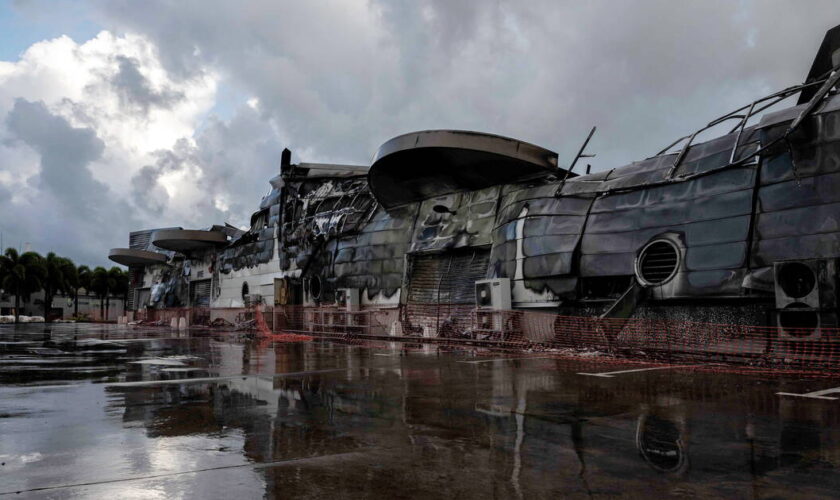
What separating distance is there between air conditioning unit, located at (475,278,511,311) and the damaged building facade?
7 cm

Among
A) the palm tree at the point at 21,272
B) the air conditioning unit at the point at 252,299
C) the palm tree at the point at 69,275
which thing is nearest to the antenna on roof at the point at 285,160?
the air conditioning unit at the point at 252,299

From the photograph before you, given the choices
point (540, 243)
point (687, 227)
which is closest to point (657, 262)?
point (687, 227)

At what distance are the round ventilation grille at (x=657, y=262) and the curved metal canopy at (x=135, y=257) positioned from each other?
5369 centimetres

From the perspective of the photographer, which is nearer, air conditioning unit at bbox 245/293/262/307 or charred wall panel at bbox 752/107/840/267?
charred wall panel at bbox 752/107/840/267

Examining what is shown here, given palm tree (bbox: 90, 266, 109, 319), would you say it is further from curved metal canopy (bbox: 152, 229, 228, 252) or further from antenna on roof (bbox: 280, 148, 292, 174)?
antenna on roof (bbox: 280, 148, 292, 174)

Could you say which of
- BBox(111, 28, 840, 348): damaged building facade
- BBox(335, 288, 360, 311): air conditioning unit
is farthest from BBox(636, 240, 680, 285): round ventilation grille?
BBox(335, 288, 360, 311): air conditioning unit

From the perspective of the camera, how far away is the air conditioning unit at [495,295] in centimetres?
2170

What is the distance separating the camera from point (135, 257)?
200ft

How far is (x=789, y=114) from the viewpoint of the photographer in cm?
1605

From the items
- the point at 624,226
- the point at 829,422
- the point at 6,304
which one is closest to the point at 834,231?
the point at 624,226

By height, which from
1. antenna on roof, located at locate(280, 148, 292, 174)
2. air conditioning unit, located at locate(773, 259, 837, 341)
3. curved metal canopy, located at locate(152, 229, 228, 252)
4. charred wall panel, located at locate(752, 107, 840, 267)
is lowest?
air conditioning unit, located at locate(773, 259, 837, 341)

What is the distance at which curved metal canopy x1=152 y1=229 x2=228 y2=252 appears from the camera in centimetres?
4853

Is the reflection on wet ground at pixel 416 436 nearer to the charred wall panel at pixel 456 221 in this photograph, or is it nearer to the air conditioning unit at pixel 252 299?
the charred wall panel at pixel 456 221

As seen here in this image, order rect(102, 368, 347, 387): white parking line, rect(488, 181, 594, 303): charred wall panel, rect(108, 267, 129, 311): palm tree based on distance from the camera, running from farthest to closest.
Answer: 1. rect(108, 267, 129, 311): palm tree
2. rect(488, 181, 594, 303): charred wall panel
3. rect(102, 368, 347, 387): white parking line
